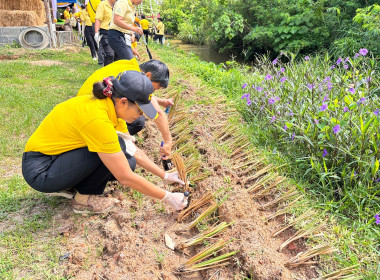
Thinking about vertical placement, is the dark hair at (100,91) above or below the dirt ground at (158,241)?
above

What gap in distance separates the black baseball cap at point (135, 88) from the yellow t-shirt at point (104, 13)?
3.71 m

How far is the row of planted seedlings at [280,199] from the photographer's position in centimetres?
184

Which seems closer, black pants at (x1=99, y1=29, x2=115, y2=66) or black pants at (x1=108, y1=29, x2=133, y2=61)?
black pants at (x1=108, y1=29, x2=133, y2=61)

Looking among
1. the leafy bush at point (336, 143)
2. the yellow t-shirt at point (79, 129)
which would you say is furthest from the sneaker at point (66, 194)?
the leafy bush at point (336, 143)

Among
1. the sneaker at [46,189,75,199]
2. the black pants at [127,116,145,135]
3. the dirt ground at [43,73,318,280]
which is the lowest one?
the dirt ground at [43,73,318,280]

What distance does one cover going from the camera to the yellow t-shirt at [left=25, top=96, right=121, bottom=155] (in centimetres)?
168

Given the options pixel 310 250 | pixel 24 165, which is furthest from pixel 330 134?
pixel 24 165

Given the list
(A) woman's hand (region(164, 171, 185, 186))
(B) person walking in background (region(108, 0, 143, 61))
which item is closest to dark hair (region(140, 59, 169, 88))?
(A) woman's hand (region(164, 171, 185, 186))

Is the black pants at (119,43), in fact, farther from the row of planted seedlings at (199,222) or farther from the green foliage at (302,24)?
the green foliage at (302,24)

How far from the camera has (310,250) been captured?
1.86 metres

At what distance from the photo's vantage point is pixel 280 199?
7.70 ft

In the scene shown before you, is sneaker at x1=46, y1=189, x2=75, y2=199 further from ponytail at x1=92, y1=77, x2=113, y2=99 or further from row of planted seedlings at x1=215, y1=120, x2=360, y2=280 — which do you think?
row of planted seedlings at x1=215, y1=120, x2=360, y2=280

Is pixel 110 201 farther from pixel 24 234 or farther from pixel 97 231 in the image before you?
pixel 24 234

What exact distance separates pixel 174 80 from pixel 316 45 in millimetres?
5840
